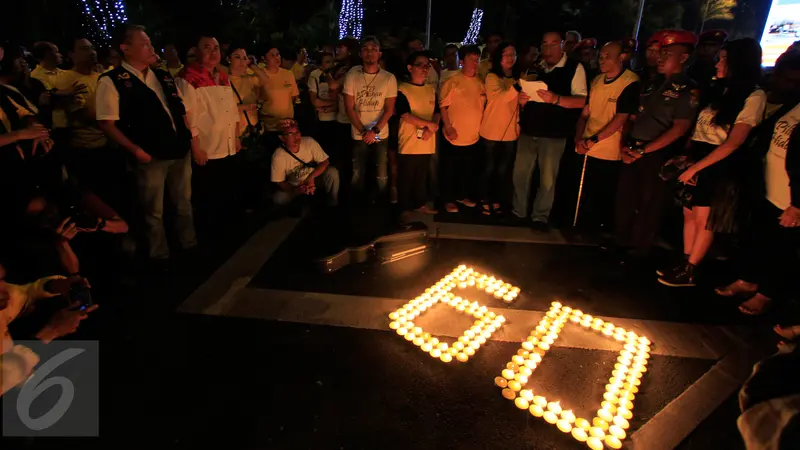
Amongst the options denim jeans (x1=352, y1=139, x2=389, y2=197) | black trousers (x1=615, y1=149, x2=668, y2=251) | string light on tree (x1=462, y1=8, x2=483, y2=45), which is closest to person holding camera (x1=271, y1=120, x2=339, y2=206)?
denim jeans (x1=352, y1=139, x2=389, y2=197)

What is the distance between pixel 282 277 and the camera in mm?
4535

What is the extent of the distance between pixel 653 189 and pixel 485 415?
3.20 metres

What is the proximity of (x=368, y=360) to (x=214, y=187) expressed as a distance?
325cm

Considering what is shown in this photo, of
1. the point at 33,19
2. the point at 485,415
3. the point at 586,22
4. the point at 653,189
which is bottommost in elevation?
the point at 485,415

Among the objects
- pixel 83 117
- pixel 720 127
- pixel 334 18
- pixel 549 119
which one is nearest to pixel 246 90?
pixel 83 117

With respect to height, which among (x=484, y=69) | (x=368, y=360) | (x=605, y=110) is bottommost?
(x=368, y=360)

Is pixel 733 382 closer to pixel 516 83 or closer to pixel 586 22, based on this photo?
pixel 516 83

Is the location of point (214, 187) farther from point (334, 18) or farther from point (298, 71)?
point (334, 18)

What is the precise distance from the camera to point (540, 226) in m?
5.74

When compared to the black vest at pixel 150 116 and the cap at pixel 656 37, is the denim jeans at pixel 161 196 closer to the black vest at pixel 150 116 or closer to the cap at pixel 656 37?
the black vest at pixel 150 116

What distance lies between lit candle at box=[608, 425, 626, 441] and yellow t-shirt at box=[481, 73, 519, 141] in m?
3.76

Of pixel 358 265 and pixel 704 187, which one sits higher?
pixel 704 187

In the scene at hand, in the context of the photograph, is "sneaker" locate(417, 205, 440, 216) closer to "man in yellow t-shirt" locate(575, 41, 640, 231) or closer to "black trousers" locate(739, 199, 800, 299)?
"man in yellow t-shirt" locate(575, 41, 640, 231)

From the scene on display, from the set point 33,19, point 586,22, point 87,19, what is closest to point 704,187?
point 33,19
